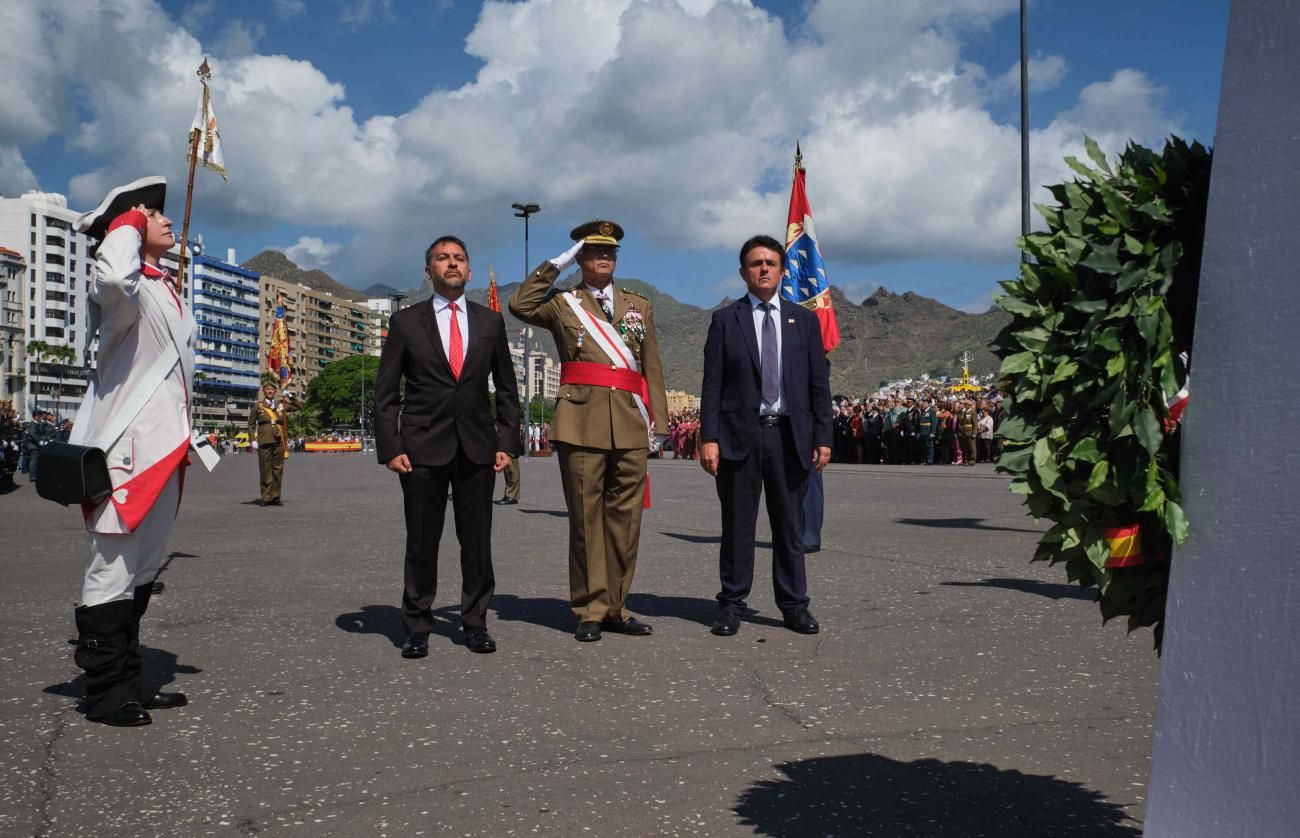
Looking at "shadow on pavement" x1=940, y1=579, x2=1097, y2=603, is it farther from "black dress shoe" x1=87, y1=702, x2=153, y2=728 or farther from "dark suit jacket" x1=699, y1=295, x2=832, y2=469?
"black dress shoe" x1=87, y1=702, x2=153, y2=728

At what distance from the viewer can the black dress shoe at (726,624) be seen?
6.24 metres

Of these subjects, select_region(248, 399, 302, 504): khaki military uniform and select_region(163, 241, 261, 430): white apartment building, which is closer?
select_region(248, 399, 302, 504): khaki military uniform

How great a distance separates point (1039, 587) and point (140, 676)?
5.56 metres

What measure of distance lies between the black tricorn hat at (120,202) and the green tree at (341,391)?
151 meters

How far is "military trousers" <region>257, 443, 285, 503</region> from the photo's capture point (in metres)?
17.9

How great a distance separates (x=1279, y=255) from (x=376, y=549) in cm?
970

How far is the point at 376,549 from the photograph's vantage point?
35.8ft

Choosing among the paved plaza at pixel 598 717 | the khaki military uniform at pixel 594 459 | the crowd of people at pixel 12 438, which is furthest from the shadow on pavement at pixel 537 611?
the crowd of people at pixel 12 438

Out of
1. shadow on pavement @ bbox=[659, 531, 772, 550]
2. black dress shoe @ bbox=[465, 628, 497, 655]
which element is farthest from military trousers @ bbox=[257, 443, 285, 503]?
black dress shoe @ bbox=[465, 628, 497, 655]

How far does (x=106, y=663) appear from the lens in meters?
4.46

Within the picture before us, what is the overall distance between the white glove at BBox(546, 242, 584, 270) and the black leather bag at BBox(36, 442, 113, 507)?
265cm

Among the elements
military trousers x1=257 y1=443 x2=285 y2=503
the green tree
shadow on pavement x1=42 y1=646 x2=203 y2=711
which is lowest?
shadow on pavement x1=42 y1=646 x2=203 y2=711

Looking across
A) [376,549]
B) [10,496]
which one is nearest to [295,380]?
[10,496]

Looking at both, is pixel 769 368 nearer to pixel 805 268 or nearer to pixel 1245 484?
pixel 1245 484
